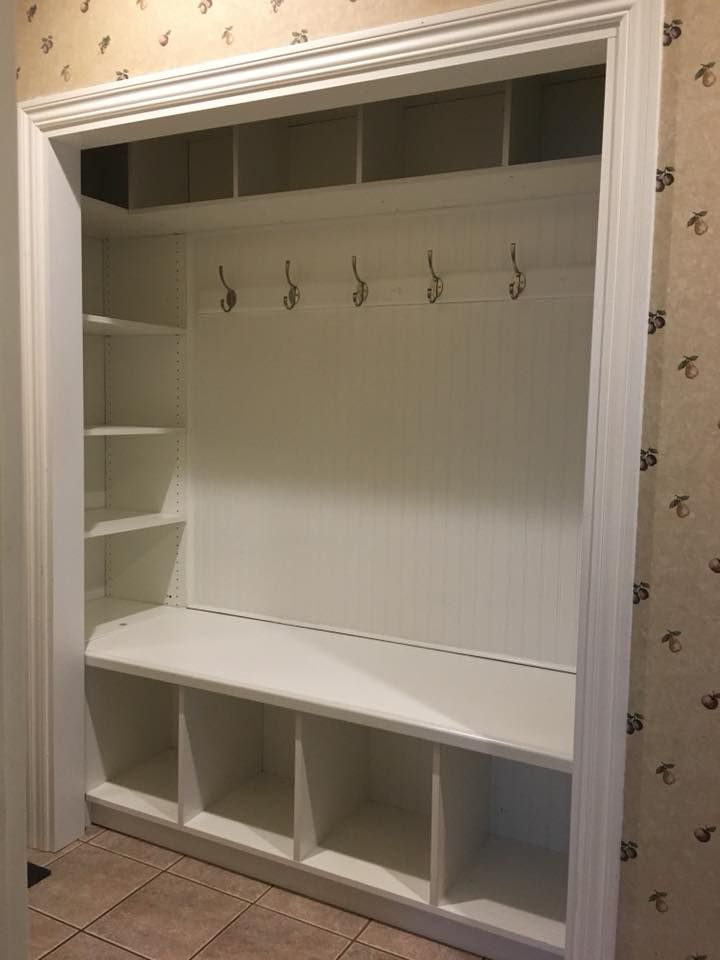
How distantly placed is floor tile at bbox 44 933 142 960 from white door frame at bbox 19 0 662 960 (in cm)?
111

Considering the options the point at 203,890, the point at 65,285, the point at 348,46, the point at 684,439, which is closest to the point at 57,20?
the point at 65,285

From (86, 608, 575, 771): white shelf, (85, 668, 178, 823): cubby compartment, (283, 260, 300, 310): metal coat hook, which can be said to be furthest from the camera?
(283, 260, 300, 310): metal coat hook

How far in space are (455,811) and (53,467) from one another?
148cm

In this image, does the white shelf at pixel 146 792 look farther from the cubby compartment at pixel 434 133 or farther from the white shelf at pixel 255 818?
the cubby compartment at pixel 434 133

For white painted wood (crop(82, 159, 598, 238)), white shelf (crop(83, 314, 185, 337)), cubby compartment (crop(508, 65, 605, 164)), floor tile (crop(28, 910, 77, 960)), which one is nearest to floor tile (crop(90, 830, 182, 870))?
floor tile (crop(28, 910, 77, 960))

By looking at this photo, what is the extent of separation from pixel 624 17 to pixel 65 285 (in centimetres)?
162

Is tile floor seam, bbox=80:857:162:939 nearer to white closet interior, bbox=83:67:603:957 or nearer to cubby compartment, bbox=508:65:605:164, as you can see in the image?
white closet interior, bbox=83:67:603:957

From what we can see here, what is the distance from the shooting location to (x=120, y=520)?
2.74m

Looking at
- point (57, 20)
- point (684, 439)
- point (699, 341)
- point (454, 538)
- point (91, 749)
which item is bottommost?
point (91, 749)

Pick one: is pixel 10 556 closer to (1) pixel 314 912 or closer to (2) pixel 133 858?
(1) pixel 314 912

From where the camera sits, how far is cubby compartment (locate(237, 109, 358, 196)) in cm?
247

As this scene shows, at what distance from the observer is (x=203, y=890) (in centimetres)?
224

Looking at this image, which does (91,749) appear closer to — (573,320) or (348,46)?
(573,320)

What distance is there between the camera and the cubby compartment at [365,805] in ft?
7.03
